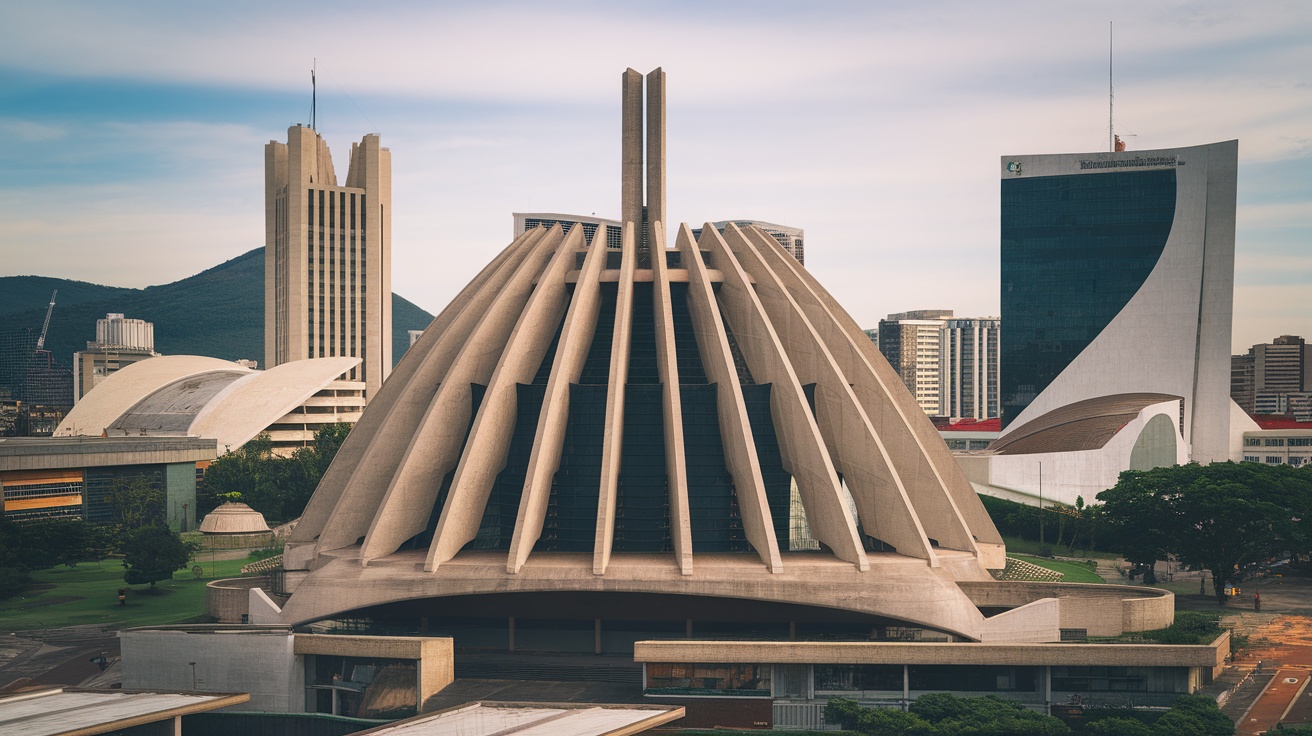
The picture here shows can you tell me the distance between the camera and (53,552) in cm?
7519

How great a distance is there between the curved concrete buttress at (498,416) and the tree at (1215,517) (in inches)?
1251

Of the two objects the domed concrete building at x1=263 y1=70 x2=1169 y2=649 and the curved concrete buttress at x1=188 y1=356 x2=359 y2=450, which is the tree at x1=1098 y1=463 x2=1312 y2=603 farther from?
the curved concrete buttress at x1=188 y1=356 x2=359 y2=450

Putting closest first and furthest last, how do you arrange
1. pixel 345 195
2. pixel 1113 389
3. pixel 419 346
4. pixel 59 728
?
pixel 59 728, pixel 419 346, pixel 1113 389, pixel 345 195

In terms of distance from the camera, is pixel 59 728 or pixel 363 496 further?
pixel 363 496

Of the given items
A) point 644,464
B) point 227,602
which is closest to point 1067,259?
point 644,464

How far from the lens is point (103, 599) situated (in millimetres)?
66125

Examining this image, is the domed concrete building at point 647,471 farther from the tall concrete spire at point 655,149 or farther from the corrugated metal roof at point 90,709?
the corrugated metal roof at point 90,709

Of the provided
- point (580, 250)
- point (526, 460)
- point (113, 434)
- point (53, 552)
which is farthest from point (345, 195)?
point (526, 460)

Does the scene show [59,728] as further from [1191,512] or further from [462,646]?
[1191,512]

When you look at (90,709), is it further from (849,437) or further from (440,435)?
(849,437)

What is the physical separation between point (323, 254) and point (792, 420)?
113 meters

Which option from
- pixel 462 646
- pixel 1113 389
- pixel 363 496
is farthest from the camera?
pixel 1113 389

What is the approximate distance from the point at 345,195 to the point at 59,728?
126 m

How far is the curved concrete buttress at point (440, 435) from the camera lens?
153 feet
